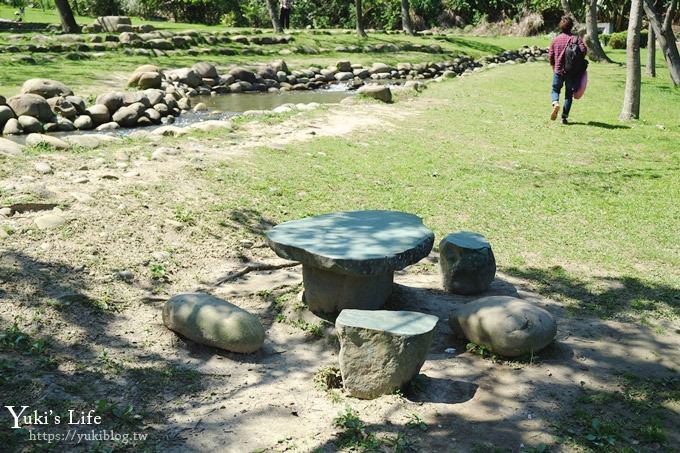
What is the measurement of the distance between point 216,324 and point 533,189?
5.24 m

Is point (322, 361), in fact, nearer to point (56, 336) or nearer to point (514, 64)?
point (56, 336)

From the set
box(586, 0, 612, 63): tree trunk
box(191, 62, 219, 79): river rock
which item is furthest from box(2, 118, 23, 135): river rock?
box(586, 0, 612, 63): tree trunk

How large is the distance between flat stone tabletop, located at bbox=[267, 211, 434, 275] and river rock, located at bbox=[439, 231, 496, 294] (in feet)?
1.39

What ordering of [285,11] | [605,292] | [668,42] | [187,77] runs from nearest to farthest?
[605,292] → [668,42] → [187,77] → [285,11]

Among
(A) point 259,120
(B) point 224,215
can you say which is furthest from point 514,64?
(B) point 224,215

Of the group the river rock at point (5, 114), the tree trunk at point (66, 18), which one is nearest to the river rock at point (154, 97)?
the river rock at point (5, 114)

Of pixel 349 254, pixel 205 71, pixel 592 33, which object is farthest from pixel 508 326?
pixel 592 33

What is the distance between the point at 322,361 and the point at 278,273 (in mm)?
1561

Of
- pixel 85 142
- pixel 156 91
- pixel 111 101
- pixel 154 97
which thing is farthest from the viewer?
pixel 156 91

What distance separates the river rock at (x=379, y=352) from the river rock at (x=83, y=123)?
9.73 meters

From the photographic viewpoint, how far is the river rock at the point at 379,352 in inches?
166

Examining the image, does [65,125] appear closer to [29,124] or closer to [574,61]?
[29,124]

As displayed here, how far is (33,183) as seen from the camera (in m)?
7.25

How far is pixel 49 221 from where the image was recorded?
6.35m
